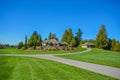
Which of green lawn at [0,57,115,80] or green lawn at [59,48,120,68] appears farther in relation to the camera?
green lawn at [59,48,120,68]

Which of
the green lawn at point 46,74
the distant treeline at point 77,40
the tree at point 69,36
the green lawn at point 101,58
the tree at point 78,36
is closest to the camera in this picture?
the green lawn at point 46,74

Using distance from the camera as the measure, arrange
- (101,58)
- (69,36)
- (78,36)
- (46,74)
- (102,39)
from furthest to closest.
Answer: (78,36), (69,36), (102,39), (101,58), (46,74)

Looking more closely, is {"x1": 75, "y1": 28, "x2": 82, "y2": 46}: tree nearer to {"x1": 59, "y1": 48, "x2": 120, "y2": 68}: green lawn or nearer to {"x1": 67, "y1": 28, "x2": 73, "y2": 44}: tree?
{"x1": 67, "y1": 28, "x2": 73, "y2": 44}: tree

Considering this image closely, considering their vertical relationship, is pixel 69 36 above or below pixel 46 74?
above

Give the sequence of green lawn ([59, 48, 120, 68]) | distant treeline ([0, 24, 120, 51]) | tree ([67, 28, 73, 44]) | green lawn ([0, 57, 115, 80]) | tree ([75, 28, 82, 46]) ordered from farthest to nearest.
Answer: tree ([75, 28, 82, 46]) → tree ([67, 28, 73, 44]) → distant treeline ([0, 24, 120, 51]) → green lawn ([59, 48, 120, 68]) → green lawn ([0, 57, 115, 80])

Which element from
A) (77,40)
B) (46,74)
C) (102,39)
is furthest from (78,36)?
(46,74)

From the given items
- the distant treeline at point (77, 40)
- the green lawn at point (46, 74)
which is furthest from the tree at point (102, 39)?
the green lawn at point (46, 74)

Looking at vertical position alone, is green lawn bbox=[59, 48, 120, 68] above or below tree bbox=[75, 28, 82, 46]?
below

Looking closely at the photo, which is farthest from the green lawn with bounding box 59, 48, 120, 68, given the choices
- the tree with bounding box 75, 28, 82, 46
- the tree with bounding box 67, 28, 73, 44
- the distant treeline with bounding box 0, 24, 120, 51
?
the tree with bounding box 75, 28, 82, 46

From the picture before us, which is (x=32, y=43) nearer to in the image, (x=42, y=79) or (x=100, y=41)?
(x=100, y=41)

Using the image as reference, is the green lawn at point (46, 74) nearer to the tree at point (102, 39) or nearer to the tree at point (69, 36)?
the tree at point (102, 39)

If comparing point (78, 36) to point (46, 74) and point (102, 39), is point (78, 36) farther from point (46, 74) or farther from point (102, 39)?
point (46, 74)

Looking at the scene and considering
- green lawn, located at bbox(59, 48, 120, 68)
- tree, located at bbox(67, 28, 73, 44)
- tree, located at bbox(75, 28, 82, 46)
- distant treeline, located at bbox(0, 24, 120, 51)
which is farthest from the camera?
tree, located at bbox(75, 28, 82, 46)

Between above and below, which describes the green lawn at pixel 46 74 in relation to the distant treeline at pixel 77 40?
below
